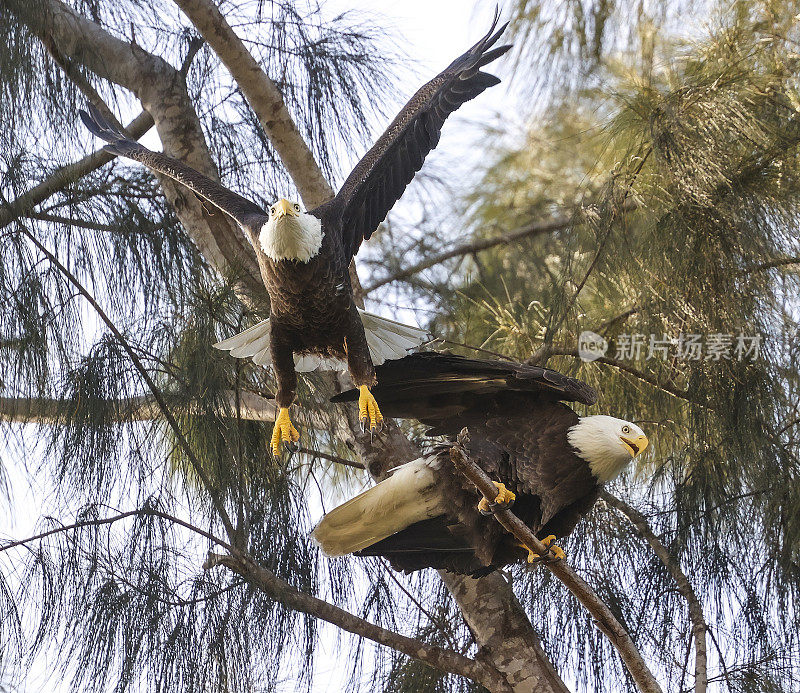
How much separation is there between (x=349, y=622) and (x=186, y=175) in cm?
116

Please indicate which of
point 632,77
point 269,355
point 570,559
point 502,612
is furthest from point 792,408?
point 269,355

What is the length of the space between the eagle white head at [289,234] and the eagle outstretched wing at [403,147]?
0.80 ft

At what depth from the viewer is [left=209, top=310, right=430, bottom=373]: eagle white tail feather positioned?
2.62 metres

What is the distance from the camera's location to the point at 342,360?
260 cm

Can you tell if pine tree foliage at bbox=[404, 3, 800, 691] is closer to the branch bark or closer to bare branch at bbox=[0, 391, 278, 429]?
the branch bark

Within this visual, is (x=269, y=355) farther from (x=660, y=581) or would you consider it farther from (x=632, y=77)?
(x=632, y=77)

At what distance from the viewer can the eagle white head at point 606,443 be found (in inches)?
95.0

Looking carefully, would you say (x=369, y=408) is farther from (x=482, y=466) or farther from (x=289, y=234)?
(x=289, y=234)

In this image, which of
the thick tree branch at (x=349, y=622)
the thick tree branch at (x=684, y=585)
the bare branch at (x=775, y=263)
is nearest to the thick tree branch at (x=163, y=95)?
the thick tree branch at (x=349, y=622)

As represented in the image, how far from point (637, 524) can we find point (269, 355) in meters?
1.15

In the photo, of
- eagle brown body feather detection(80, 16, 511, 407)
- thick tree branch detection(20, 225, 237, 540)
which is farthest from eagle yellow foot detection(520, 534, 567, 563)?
thick tree branch detection(20, 225, 237, 540)

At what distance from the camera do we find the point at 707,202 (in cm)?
280

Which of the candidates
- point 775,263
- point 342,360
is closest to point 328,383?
point 342,360

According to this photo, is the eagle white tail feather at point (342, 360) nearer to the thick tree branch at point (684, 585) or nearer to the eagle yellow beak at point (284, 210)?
the eagle yellow beak at point (284, 210)
